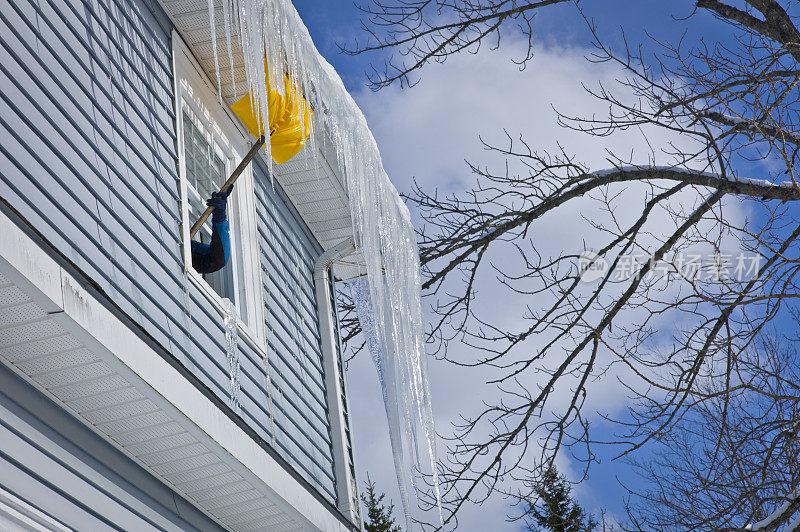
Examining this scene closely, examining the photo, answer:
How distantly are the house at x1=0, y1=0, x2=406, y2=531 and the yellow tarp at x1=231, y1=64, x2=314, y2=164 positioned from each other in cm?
29

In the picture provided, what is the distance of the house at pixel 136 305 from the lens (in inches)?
124

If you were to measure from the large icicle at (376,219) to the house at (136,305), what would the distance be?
1.85 ft

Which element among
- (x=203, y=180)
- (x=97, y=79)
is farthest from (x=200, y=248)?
(x=97, y=79)

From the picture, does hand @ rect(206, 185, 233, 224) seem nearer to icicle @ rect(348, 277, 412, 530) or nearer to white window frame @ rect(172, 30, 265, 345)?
white window frame @ rect(172, 30, 265, 345)

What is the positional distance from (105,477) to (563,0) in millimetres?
4876

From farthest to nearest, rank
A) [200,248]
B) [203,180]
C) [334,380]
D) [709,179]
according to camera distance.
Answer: [334,380] → [709,179] → [203,180] → [200,248]

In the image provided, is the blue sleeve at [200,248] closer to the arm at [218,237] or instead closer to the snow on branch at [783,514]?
the arm at [218,237]

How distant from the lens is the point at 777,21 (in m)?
6.06

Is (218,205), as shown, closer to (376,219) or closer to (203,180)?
(203,180)

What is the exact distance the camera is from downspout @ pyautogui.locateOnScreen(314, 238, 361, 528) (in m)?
6.27

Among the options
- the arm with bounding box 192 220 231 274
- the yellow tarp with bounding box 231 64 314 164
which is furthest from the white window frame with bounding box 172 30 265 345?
the yellow tarp with bounding box 231 64 314 164

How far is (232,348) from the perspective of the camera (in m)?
4.94

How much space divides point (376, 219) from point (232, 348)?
1.77m

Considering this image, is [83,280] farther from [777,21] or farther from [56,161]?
[777,21]
